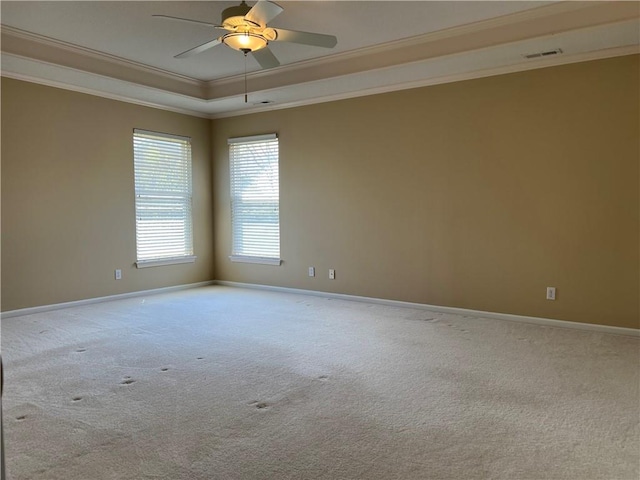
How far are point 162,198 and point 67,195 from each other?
131 cm

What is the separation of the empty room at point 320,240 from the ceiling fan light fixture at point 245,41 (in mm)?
22

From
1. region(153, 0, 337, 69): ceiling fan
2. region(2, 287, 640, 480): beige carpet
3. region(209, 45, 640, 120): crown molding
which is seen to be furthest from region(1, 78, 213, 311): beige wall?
region(153, 0, 337, 69): ceiling fan

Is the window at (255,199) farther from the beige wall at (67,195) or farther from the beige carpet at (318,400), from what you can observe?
the beige carpet at (318,400)

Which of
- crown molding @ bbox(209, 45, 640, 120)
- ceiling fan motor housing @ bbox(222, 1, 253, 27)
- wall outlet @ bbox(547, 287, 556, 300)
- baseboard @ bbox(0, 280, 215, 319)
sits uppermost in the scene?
crown molding @ bbox(209, 45, 640, 120)

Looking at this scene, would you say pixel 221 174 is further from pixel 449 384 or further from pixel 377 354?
pixel 449 384

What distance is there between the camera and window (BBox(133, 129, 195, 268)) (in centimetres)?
623

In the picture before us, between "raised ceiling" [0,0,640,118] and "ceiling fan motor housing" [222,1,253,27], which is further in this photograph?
"raised ceiling" [0,0,640,118]

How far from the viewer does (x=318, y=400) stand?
2.87 meters

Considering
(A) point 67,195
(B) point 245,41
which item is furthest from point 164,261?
(B) point 245,41

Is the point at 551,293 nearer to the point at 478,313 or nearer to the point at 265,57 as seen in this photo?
the point at 478,313

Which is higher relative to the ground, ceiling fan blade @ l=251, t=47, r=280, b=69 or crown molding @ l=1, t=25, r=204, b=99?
crown molding @ l=1, t=25, r=204, b=99

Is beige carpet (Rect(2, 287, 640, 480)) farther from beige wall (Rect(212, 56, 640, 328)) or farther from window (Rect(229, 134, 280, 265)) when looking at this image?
window (Rect(229, 134, 280, 265))

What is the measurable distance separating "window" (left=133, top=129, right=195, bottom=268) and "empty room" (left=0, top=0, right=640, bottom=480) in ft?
0.11

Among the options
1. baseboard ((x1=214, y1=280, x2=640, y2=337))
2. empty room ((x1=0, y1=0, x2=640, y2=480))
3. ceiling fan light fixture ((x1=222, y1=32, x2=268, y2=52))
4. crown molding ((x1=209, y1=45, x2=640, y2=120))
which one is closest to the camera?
empty room ((x1=0, y1=0, x2=640, y2=480))
